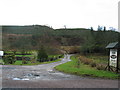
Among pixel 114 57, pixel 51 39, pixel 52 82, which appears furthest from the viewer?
pixel 51 39

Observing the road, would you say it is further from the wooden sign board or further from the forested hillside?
the forested hillside

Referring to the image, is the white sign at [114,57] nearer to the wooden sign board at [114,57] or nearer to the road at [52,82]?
the wooden sign board at [114,57]

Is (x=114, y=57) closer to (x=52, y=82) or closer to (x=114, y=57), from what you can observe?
(x=114, y=57)

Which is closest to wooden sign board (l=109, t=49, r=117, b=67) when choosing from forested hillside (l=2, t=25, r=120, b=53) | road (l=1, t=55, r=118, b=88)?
road (l=1, t=55, r=118, b=88)

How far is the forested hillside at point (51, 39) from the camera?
43.9m

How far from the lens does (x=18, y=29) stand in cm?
7125

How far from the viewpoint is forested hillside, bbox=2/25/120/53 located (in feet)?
144

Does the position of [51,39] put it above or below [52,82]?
above

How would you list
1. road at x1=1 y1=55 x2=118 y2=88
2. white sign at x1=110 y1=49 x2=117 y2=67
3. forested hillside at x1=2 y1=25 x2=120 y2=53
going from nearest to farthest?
road at x1=1 y1=55 x2=118 y2=88 < white sign at x1=110 y1=49 x2=117 y2=67 < forested hillside at x1=2 y1=25 x2=120 y2=53

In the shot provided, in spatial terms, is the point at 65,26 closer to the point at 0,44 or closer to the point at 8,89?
the point at 0,44

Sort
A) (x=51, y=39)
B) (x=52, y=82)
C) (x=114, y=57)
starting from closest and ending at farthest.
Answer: (x=52, y=82)
(x=114, y=57)
(x=51, y=39)

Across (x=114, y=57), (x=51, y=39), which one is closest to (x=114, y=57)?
(x=114, y=57)

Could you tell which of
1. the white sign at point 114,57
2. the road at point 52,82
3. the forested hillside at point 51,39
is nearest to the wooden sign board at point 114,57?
the white sign at point 114,57

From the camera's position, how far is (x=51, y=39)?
5497 cm
